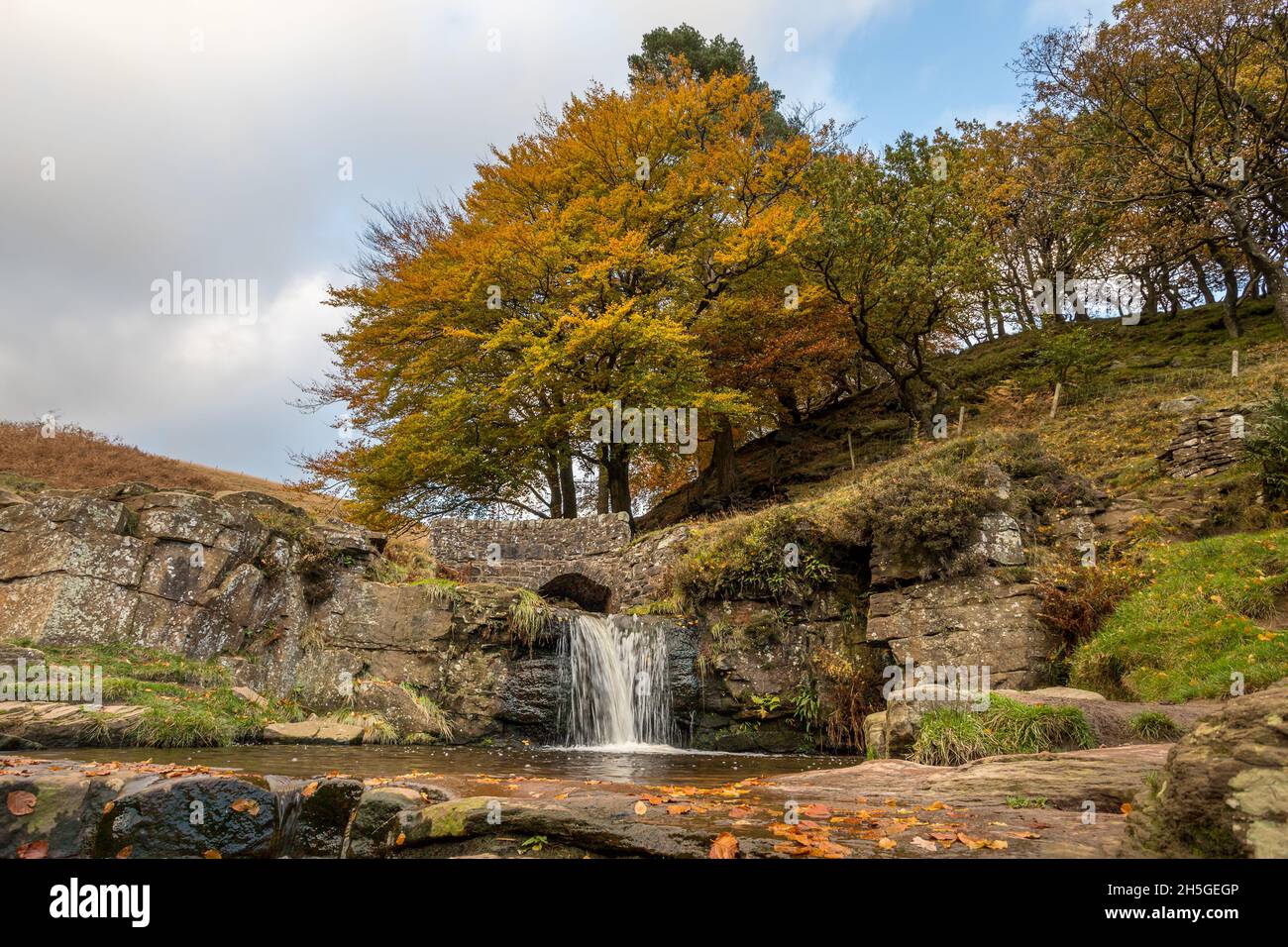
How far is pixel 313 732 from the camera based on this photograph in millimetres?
10805

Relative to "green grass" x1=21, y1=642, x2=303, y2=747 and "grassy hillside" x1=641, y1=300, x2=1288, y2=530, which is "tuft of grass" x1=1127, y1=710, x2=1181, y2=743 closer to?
"grassy hillside" x1=641, y1=300, x2=1288, y2=530

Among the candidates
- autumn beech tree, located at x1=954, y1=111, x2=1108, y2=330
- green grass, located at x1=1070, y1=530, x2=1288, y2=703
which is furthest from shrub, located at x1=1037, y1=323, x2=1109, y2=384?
green grass, located at x1=1070, y1=530, x2=1288, y2=703

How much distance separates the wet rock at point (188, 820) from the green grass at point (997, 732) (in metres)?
5.79

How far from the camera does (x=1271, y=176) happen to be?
2156 centimetres

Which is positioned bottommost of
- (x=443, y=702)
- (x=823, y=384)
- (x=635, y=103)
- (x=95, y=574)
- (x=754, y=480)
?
(x=443, y=702)

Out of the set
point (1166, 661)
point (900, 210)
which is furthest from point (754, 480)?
point (1166, 661)

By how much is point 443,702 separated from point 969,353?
89.9 ft

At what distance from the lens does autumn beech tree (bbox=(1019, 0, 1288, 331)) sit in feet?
62.5

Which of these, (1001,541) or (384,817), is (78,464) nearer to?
(384,817)

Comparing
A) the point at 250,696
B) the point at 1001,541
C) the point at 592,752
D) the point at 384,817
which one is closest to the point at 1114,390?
the point at 1001,541

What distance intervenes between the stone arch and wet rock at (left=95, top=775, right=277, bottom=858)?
37.2ft

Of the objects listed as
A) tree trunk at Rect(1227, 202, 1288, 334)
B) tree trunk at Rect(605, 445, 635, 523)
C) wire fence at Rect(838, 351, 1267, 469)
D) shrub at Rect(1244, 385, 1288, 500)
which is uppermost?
tree trunk at Rect(1227, 202, 1288, 334)

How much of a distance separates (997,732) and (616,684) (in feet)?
21.9
